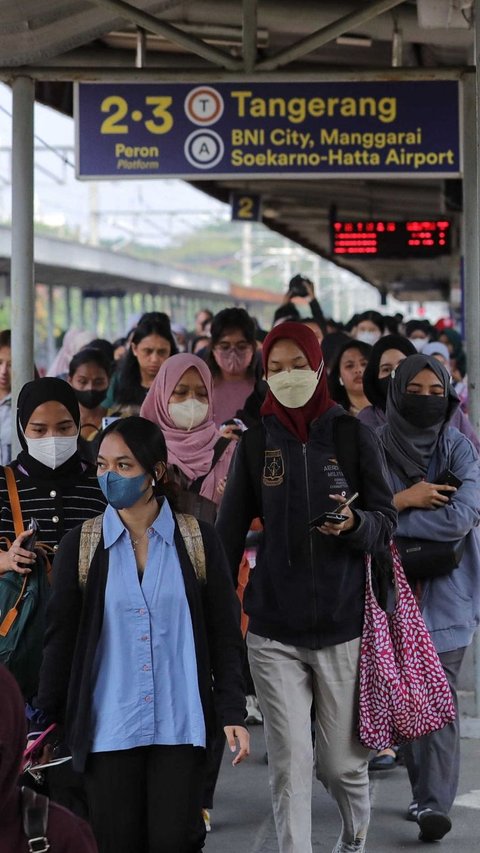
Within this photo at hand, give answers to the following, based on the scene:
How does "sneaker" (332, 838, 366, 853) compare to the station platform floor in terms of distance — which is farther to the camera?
the station platform floor

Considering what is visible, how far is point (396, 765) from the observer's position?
6.82m

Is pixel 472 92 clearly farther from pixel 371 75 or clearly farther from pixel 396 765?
pixel 396 765

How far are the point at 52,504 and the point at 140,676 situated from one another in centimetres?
93

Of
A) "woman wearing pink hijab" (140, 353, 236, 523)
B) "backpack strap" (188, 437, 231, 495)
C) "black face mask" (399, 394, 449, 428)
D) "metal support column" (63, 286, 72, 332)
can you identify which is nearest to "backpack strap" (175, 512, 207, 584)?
"black face mask" (399, 394, 449, 428)

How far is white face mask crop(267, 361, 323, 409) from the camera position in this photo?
188 inches

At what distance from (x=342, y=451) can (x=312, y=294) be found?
792cm

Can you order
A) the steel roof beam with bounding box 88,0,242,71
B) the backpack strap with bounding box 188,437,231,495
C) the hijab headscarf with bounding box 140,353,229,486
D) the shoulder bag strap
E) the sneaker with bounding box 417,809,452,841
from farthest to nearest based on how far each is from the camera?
1. the steel roof beam with bounding box 88,0,242,71
2. the backpack strap with bounding box 188,437,231,495
3. the hijab headscarf with bounding box 140,353,229,486
4. the sneaker with bounding box 417,809,452,841
5. the shoulder bag strap

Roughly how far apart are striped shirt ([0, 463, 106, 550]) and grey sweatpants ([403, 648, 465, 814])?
1614mm

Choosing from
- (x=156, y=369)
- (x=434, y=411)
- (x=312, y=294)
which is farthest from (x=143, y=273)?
(x=434, y=411)

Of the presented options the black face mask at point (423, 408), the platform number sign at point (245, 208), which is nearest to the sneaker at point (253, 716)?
the black face mask at point (423, 408)

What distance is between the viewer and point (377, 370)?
7188mm

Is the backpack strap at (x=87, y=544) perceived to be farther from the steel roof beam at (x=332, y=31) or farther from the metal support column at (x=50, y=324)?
the metal support column at (x=50, y=324)

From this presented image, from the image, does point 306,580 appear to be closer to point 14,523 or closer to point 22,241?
point 14,523

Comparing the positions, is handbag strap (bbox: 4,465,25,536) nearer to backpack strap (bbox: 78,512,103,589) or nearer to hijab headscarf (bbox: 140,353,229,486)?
backpack strap (bbox: 78,512,103,589)
